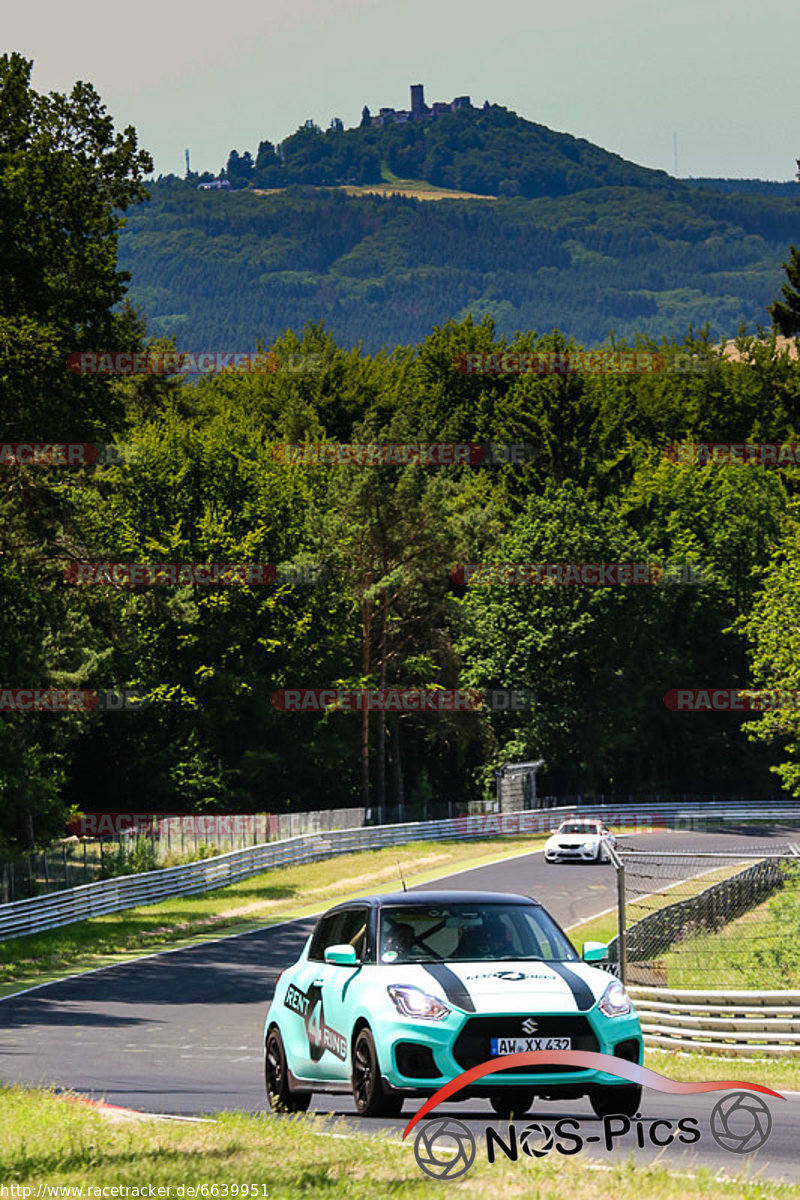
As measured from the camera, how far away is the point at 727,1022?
63.8 feet

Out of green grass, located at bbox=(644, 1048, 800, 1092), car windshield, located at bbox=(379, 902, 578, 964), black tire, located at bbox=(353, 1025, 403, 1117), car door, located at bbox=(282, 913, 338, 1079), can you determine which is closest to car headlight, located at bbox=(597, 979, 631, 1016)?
car windshield, located at bbox=(379, 902, 578, 964)

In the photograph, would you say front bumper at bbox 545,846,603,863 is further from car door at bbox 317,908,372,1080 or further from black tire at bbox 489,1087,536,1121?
black tire at bbox 489,1087,536,1121

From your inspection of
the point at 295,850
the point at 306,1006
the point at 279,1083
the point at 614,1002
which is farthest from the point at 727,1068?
the point at 295,850

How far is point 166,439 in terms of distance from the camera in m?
82.7

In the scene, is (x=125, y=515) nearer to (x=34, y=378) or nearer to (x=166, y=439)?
(x=166, y=439)

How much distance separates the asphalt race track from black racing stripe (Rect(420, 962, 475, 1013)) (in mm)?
994

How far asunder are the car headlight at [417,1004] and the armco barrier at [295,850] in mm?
31134

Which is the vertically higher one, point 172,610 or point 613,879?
point 172,610

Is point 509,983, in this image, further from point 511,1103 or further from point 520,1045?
point 511,1103

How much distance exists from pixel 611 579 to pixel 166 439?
23.3 m

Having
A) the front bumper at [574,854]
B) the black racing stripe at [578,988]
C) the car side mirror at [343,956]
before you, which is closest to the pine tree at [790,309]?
the front bumper at [574,854]

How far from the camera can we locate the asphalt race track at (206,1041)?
12094mm

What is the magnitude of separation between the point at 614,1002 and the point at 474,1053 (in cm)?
108

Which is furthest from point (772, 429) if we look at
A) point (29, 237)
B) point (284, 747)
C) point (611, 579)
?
point (29, 237)
